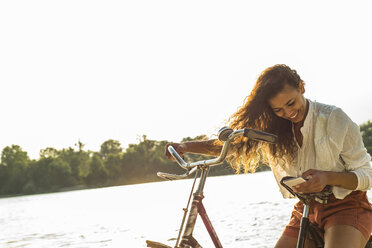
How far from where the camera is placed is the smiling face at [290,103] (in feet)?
8.22

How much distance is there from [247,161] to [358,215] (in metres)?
0.83

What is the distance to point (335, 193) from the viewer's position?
2389mm

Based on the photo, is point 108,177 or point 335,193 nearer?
point 335,193

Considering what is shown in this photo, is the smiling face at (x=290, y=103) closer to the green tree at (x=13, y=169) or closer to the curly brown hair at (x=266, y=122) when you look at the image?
the curly brown hair at (x=266, y=122)

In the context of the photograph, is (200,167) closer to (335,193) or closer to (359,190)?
(335,193)

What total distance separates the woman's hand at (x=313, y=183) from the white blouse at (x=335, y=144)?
0.65ft

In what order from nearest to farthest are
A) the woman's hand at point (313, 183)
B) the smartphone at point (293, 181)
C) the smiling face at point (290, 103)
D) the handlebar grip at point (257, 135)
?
1. the handlebar grip at point (257, 135)
2. the smartphone at point (293, 181)
3. the woman's hand at point (313, 183)
4. the smiling face at point (290, 103)

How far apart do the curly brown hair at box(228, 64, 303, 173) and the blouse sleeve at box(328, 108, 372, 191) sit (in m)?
0.35

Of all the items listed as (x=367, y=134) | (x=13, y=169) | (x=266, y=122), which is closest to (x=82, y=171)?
(x=13, y=169)

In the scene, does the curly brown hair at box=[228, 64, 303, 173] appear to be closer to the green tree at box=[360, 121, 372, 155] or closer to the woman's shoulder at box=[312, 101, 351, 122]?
the woman's shoulder at box=[312, 101, 351, 122]

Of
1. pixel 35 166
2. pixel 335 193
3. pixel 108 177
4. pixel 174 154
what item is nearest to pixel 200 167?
pixel 174 154

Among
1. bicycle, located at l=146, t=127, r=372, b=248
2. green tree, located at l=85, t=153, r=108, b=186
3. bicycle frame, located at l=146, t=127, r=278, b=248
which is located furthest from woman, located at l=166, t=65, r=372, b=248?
green tree, located at l=85, t=153, r=108, b=186

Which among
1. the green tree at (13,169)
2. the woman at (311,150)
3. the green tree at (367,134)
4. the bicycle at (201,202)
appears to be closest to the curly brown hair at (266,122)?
the woman at (311,150)

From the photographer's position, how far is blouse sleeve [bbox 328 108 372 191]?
237 cm
